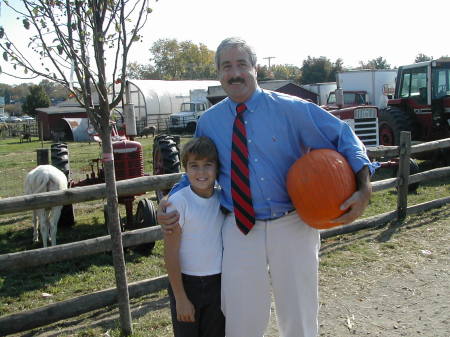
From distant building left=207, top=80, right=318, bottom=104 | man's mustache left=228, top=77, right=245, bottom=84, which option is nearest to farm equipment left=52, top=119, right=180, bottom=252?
man's mustache left=228, top=77, right=245, bottom=84

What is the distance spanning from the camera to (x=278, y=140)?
2.40 m

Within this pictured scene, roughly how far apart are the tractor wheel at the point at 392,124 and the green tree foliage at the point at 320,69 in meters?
44.9

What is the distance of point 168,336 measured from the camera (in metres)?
3.73

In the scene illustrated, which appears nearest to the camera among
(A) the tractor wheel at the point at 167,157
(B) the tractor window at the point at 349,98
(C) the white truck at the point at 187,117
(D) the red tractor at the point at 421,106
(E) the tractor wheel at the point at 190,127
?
(A) the tractor wheel at the point at 167,157

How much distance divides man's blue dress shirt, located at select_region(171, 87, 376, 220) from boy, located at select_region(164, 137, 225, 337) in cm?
12

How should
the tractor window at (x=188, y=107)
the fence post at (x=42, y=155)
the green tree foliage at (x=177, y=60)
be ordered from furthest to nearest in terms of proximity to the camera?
the green tree foliage at (x=177, y=60) → the tractor window at (x=188, y=107) → the fence post at (x=42, y=155)

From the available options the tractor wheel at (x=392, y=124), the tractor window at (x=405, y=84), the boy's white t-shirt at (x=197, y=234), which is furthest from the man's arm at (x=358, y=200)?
the tractor window at (x=405, y=84)

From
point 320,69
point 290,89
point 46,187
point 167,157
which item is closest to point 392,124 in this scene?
point 167,157

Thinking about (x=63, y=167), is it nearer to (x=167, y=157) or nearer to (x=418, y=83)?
(x=167, y=157)

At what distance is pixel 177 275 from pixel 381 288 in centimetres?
284

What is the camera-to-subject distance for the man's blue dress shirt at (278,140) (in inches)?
94.6

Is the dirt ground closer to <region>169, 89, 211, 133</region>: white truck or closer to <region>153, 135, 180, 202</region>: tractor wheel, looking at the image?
<region>153, 135, 180, 202</region>: tractor wheel

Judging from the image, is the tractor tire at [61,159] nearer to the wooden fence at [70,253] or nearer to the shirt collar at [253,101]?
the wooden fence at [70,253]

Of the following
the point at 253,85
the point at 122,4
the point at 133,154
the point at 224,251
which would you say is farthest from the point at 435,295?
the point at 133,154
